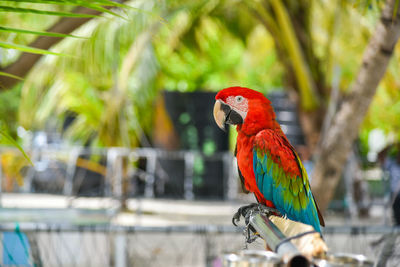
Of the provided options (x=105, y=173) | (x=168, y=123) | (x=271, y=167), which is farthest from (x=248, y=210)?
(x=168, y=123)

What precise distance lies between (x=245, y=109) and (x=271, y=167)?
0.69ft

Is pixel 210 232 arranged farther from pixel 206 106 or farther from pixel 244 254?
pixel 206 106

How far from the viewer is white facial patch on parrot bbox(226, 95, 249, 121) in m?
0.91

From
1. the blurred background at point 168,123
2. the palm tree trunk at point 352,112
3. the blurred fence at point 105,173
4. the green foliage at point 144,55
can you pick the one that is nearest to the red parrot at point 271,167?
the blurred background at point 168,123

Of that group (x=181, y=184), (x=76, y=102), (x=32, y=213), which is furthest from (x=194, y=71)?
(x=32, y=213)

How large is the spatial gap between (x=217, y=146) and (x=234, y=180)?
1.41 metres

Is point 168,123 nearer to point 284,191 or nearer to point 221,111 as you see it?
point 284,191

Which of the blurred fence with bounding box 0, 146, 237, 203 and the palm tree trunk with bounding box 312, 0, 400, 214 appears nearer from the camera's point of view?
the palm tree trunk with bounding box 312, 0, 400, 214

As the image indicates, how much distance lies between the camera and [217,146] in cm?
927

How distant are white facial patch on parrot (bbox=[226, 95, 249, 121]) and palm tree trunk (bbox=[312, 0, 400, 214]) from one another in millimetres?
1369

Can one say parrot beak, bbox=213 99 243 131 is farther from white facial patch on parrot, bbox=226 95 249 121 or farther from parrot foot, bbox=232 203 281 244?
parrot foot, bbox=232 203 281 244

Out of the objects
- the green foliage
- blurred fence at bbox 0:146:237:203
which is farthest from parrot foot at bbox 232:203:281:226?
blurred fence at bbox 0:146:237:203

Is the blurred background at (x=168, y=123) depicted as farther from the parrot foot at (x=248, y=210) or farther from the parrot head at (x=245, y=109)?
the parrot foot at (x=248, y=210)

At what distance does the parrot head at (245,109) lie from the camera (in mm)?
905
